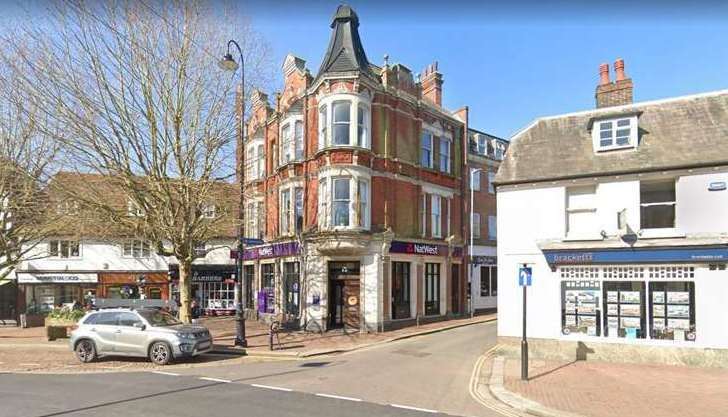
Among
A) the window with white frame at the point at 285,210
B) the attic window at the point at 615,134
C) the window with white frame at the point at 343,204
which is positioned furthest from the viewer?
the window with white frame at the point at 285,210

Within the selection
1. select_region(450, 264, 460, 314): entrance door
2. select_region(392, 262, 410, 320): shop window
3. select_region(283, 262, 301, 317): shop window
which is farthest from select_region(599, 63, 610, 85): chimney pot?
select_region(283, 262, 301, 317): shop window

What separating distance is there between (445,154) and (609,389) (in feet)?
59.7

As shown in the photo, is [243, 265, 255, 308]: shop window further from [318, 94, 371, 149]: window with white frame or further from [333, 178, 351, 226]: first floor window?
[318, 94, 371, 149]: window with white frame

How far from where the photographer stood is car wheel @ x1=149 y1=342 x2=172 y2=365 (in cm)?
1443

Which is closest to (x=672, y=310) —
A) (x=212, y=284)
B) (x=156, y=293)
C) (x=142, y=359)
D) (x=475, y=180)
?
(x=142, y=359)

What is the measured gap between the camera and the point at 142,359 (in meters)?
15.4

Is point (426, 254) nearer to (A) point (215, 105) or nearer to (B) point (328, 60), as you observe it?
(B) point (328, 60)

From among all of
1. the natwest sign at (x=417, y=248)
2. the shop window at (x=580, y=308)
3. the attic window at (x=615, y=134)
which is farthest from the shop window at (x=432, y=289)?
the attic window at (x=615, y=134)

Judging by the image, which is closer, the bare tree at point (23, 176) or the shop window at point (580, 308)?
the shop window at point (580, 308)

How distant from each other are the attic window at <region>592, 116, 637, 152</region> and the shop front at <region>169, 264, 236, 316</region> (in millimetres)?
25567

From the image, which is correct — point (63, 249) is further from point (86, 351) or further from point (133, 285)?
point (86, 351)

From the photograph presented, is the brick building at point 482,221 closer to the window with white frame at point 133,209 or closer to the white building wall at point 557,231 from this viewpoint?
→ the white building wall at point 557,231

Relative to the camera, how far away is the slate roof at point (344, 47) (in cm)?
2286

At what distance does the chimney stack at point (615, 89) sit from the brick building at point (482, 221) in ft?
42.8
